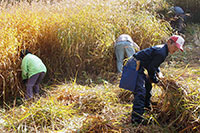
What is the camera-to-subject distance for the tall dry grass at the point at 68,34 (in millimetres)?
4707

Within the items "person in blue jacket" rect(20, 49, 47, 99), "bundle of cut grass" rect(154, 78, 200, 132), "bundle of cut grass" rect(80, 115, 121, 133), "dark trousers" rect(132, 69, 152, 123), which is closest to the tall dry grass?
"person in blue jacket" rect(20, 49, 47, 99)

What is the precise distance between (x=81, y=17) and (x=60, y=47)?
808 millimetres

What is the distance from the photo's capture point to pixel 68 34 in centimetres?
499

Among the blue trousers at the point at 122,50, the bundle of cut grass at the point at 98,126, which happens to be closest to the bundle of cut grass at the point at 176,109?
the bundle of cut grass at the point at 98,126

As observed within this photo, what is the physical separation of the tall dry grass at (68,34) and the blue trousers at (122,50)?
200 millimetres

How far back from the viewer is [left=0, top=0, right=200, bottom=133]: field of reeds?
3168mm

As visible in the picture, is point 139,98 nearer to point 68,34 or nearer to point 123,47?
point 123,47

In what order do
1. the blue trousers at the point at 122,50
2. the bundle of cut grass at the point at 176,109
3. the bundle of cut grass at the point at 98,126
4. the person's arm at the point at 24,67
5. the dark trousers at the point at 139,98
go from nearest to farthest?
the bundle of cut grass at the point at 176,109 < the bundle of cut grass at the point at 98,126 < the dark trousers at the point at 139,98 < the person's arm at the point at 24,67 < the blue trousers at the point at 122,50

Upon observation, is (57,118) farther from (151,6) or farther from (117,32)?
(151,6)

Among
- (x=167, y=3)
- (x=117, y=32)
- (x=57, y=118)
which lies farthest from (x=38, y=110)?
(x=167, y=3)

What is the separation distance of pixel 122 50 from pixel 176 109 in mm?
2356

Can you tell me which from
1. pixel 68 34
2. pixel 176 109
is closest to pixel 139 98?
pixel 176 109

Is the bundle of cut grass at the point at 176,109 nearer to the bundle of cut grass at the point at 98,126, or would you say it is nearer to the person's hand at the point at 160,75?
the person's hand at the point at 160,75

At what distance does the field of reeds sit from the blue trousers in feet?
0.67
